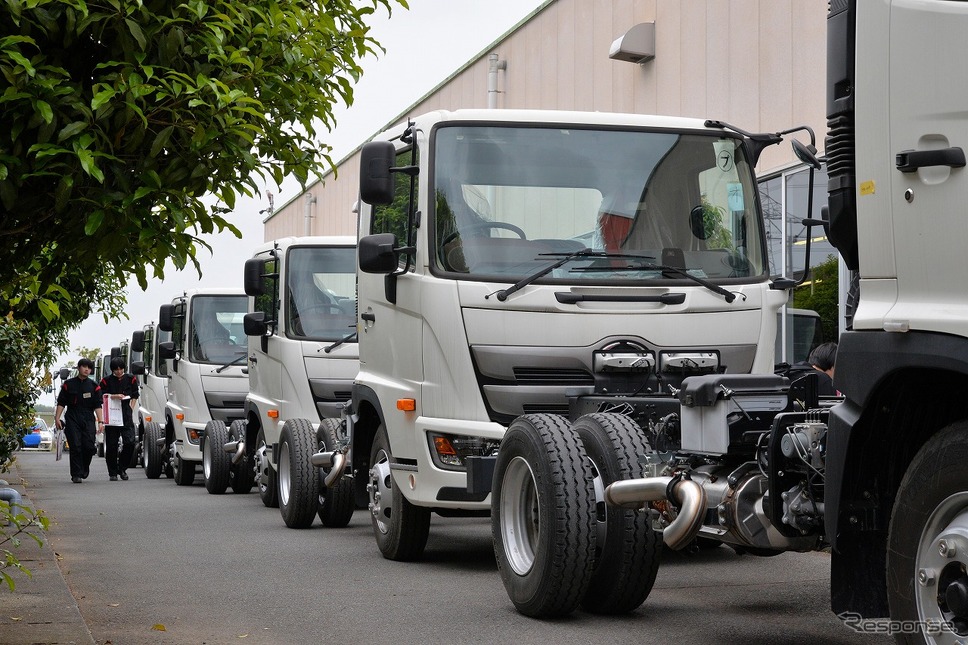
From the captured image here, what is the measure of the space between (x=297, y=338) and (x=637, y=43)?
7.34m

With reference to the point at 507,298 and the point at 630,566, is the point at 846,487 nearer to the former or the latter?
the point at 630,566

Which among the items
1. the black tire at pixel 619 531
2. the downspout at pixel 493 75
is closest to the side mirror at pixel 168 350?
the downspout at pixel 493 75

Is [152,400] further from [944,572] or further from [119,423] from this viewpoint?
[944,572]

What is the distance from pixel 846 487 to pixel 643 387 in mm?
3500

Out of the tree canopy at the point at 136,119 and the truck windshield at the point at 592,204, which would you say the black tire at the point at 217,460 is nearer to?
the truck windshield at the point at 592,204

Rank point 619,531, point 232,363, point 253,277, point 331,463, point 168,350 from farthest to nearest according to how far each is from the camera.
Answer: point 168,350 < point 232,363 < point 253,277 < point 331,463 < point 619,531

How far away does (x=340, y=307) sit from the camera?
13.4 metres

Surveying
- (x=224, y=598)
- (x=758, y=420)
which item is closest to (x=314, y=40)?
(x=758, y=420)

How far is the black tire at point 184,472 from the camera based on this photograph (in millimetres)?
19047

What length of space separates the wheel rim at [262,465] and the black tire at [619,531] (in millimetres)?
7575

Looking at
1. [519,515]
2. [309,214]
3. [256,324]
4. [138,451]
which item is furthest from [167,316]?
[309,214]

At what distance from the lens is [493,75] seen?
24.1 m

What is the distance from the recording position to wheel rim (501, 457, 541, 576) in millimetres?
6578

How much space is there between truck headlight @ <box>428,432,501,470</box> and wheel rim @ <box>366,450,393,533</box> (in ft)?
2.65
